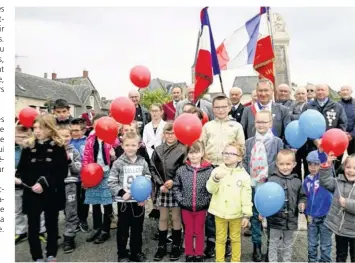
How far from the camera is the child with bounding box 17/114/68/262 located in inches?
136

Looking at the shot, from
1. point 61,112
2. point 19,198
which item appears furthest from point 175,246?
point 61,112

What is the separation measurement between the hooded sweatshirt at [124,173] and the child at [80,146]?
2.58 ft

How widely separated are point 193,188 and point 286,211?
2.90 feet

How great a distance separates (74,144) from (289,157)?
251 centimetres

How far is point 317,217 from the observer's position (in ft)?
11.1

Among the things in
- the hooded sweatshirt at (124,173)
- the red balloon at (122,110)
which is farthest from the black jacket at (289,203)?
the red balloon at (122,110)

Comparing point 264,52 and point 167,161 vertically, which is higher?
point 264,52

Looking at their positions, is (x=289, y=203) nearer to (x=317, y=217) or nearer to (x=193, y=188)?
(x=317, y=217)

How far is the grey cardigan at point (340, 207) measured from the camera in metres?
3.13

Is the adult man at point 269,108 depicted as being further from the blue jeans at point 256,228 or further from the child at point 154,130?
the child at point 154,130

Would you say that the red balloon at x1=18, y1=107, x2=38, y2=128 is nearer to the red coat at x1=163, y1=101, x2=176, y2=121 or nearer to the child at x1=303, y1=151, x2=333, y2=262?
the red coat at x1=163, y1=101, x2=176, y2=121

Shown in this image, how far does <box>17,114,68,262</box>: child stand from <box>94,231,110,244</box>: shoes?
58 cm

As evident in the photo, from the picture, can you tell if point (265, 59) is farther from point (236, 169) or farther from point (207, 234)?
point (207, 234)

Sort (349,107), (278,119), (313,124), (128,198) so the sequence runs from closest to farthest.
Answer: (313,124), (128,198), (278,119), (349,107)
